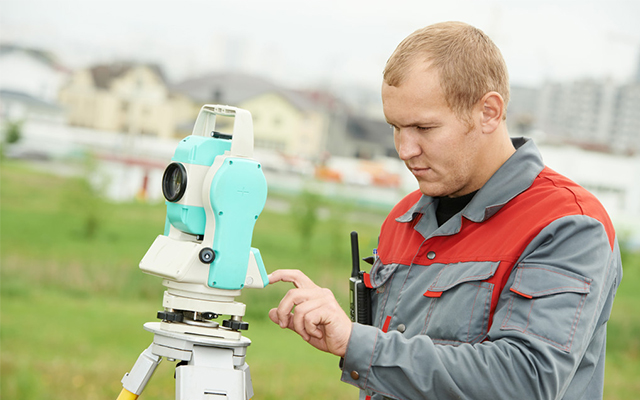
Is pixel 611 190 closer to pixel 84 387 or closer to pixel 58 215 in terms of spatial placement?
pixel 58 215

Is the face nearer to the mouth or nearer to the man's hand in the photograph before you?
the mouth

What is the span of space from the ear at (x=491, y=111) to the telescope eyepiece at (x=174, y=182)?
0.74m

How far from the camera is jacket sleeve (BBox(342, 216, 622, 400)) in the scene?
1.47m

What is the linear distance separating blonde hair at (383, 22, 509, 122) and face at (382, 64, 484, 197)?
2 centimetres

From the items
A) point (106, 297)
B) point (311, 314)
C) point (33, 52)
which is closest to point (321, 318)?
point (311, 314)

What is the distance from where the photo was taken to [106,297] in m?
12.8

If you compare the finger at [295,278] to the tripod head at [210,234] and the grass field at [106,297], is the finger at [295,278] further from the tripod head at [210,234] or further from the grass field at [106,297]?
the grass field at [106,297]

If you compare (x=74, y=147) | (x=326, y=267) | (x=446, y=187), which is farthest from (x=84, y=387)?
(x=74, y=147)

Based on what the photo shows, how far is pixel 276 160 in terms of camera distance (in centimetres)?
2077

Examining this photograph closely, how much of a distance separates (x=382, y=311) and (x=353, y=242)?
0.24m

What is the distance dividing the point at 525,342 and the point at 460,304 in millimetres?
220

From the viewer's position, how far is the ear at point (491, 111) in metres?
A: 1.71

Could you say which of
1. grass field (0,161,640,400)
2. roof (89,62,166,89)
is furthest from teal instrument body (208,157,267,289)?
roof (89,62,166,89)

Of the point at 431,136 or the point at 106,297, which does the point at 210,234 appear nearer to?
the point at 431,136
